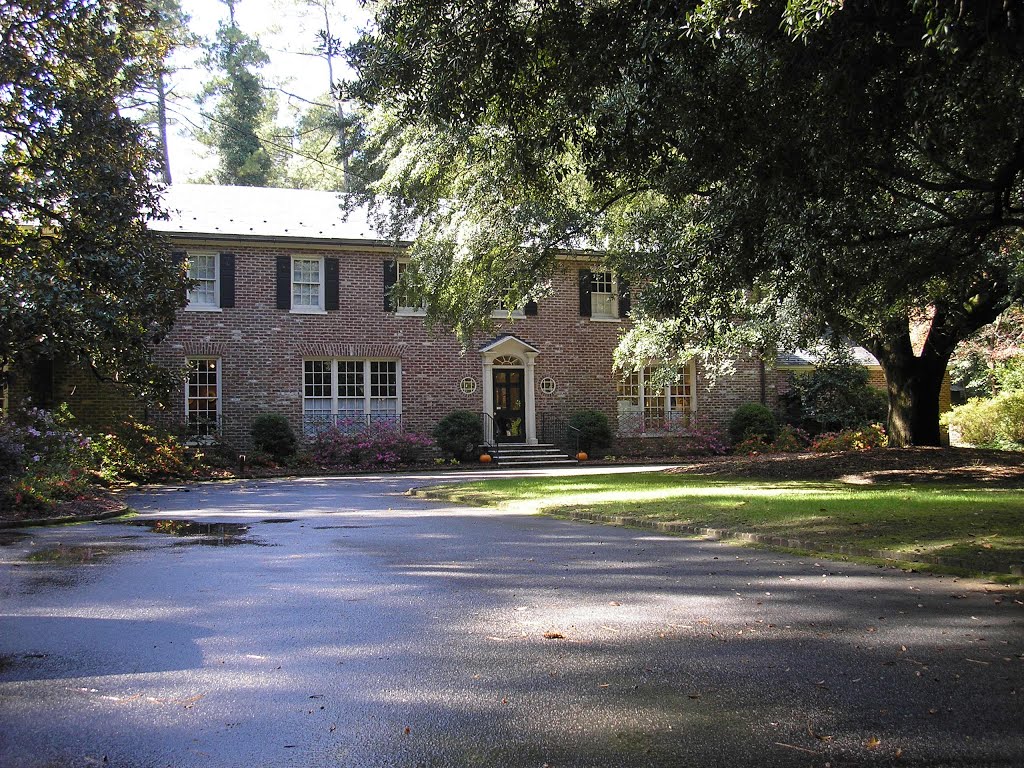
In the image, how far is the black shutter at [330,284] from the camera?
1093 inches

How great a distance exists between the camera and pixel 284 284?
1080 inches

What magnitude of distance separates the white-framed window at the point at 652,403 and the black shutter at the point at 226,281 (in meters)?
12.6

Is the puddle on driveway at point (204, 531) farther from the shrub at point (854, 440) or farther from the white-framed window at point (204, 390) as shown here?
the shrub at point (854, 440)

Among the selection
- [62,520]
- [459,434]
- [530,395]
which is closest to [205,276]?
[459,434]

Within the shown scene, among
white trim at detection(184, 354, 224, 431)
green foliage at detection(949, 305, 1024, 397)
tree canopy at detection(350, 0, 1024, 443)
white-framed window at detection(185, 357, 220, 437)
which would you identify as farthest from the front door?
green foliage at detection(949, 305, 1024, 397)

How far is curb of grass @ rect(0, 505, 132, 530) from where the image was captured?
1275 cm

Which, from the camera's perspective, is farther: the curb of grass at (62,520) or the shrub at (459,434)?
the shrub at (459,434)

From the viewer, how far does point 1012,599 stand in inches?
284

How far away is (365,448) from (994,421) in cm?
1838

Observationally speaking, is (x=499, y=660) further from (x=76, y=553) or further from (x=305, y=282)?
(x=305, y=282)

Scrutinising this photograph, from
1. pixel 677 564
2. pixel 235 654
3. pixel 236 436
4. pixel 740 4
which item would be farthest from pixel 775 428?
pixel 235 654

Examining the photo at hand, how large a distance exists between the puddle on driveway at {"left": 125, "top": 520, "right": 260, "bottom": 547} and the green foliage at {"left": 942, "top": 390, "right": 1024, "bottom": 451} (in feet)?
73.5

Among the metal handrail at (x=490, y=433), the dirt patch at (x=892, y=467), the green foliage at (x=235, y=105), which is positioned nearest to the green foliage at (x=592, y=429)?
the metal handrail at (x=490, y=433)

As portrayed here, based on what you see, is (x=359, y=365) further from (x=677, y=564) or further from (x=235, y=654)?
(x=235, y=654)
